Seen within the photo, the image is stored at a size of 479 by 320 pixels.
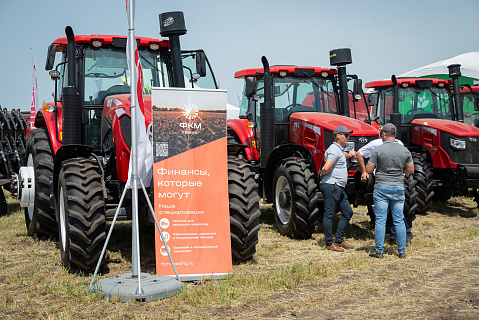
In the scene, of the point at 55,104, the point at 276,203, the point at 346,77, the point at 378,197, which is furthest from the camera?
the point at 346,77

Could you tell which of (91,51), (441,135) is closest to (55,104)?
(91,51)

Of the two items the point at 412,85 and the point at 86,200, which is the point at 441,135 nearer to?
the point at 412,85

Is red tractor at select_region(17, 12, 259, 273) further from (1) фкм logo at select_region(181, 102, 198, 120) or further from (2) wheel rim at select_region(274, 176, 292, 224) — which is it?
(2) wheel rim at select_region(274, 176, 292, 224)

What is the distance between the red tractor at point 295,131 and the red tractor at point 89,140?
1695 millimetres

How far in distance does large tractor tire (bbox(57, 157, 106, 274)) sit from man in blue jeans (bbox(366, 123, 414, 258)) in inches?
128

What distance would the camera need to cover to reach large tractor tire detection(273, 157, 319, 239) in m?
7.82

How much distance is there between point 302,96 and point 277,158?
1.23 m

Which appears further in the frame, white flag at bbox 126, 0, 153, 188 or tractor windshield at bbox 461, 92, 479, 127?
tractor windshield at bbox 461, 92, 479, 127

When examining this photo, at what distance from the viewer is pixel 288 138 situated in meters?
9.18

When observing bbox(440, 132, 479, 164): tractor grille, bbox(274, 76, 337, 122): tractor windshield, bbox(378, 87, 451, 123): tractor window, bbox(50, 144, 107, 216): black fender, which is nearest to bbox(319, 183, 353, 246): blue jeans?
bbox(274, 76, 337, 122): tractor windshield

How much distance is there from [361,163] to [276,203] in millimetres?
1926

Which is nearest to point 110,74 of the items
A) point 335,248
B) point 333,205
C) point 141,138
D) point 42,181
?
point 42,181

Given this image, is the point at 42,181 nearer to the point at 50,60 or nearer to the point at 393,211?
the point at 50,60

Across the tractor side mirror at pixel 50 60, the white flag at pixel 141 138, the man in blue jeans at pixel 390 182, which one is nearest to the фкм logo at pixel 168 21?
the white flag at pixel 141 138
